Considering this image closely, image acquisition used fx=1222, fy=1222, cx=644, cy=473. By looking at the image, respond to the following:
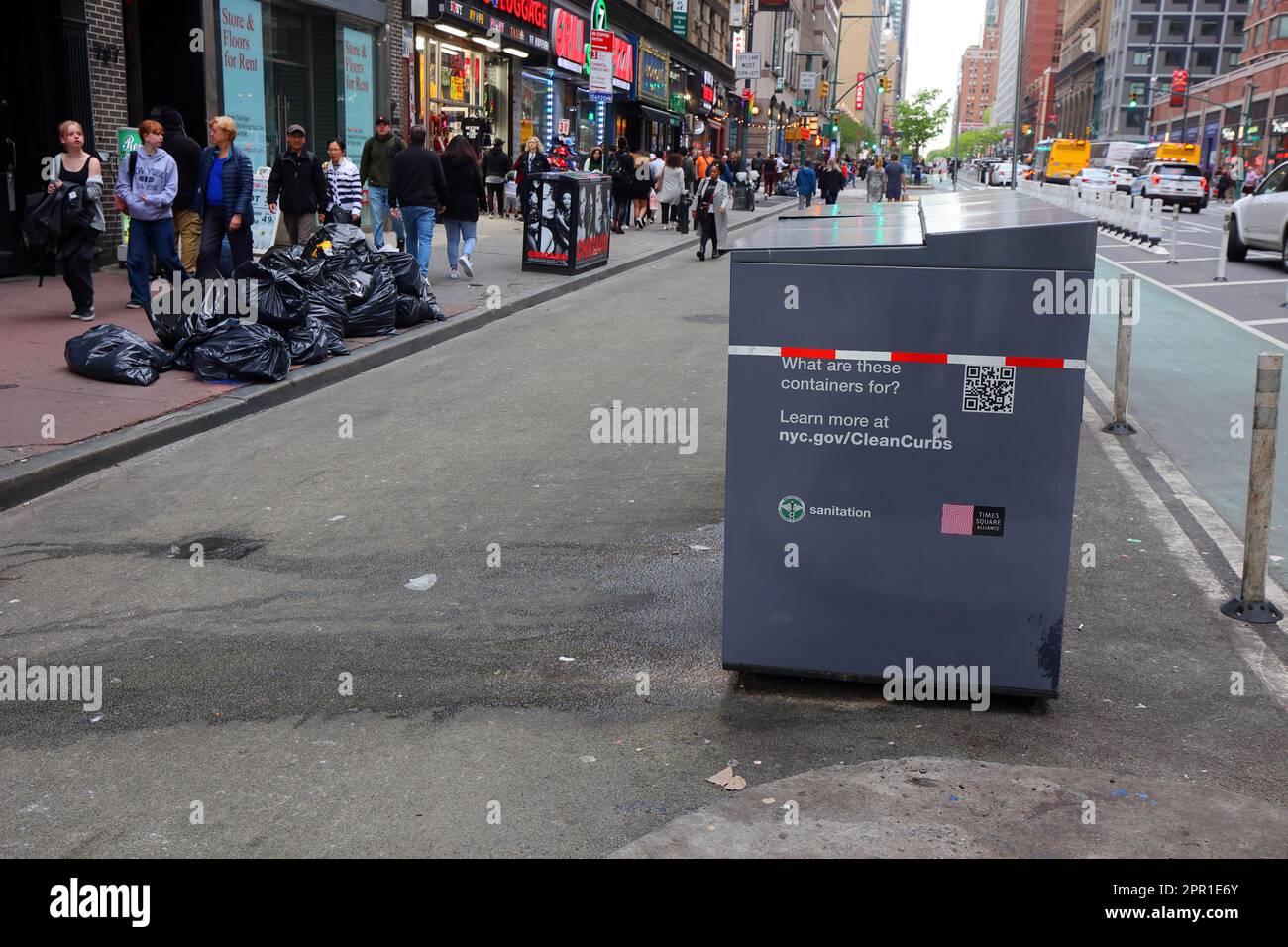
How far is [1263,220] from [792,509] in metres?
21.1

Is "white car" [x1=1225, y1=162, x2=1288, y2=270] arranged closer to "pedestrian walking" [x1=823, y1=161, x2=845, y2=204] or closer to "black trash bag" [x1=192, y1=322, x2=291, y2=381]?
"pedestrian walking" [x1=823, y1=161, x2=845, y2=204]

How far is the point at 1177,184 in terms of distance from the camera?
4403 centimetres

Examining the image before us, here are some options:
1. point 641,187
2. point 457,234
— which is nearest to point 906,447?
point 457,234

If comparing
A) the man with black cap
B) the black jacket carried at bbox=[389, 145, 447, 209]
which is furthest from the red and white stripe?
the black jacket carried at bbox=[389, 145, 447, 209]

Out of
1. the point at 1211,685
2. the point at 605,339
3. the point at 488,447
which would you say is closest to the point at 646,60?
the point at 605,339

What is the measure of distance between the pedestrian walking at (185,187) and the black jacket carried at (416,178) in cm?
266

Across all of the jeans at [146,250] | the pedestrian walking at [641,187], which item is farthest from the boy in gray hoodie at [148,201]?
the pedestrian walking at [641,187]

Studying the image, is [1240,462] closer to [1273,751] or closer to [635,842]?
[1273,751]

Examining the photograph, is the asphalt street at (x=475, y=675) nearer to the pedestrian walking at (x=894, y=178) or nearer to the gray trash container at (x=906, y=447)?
the gray trash container at (x=906, y=447)

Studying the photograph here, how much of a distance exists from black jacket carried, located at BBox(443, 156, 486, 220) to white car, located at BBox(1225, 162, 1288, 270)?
528 inches

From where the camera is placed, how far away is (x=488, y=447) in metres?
8.44

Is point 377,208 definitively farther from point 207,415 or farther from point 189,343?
point 207,415

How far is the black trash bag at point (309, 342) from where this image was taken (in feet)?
35.6
